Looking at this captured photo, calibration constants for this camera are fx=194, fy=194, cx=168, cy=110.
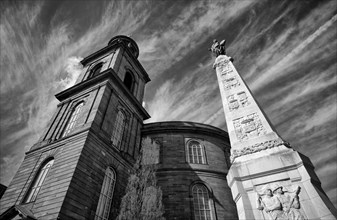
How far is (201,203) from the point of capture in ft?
50.3

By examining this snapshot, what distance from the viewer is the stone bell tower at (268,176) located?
128 inches

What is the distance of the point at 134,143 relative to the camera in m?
17.3

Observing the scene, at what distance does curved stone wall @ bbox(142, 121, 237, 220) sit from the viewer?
14938 mm

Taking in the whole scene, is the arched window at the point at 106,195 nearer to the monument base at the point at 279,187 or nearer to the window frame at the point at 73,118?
the window frame at the point at 73,118

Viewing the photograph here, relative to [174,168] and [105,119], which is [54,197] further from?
[174,168]

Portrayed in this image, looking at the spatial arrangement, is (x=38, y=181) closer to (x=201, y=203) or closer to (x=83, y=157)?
(x=83, y=157)

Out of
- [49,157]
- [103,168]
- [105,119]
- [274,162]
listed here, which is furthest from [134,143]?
[274,162]

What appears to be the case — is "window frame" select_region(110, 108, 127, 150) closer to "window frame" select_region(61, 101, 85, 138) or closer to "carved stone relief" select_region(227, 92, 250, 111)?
"window frame" select_region(61, 101, 85, 138)

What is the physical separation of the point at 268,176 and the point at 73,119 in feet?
50.9

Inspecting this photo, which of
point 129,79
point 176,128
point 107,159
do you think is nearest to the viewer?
point 107,159

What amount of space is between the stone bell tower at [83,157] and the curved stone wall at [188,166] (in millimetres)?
2688

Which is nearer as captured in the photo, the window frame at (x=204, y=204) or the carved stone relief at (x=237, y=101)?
the carved stone relief at (x=237, y=101)

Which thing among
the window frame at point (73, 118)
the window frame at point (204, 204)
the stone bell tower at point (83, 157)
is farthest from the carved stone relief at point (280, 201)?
the window frame at point (73, 118)

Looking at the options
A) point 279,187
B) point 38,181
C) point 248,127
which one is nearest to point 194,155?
point 38,181
